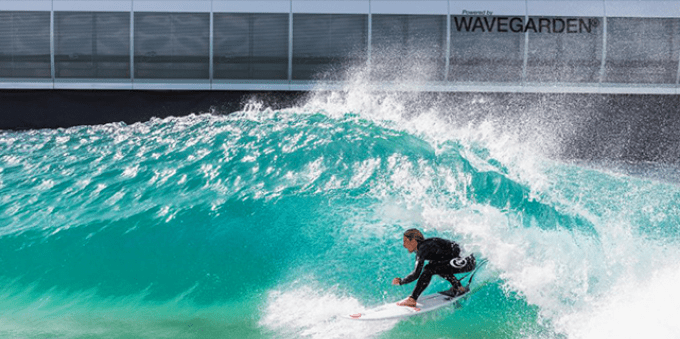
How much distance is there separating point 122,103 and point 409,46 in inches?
223

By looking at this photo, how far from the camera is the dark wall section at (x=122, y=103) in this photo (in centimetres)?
1309

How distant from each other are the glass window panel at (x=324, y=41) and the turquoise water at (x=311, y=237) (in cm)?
253

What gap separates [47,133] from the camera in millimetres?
12828

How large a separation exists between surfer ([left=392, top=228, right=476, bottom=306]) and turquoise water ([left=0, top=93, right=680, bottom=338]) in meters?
0.38

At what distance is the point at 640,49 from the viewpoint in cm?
1338

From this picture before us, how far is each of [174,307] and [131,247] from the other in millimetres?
1420

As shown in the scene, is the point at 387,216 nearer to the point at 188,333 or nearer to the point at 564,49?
the point at 188,333

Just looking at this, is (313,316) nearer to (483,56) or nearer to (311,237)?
(311,237)

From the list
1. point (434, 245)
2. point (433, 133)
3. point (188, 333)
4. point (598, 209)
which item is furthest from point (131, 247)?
point (598, 209)

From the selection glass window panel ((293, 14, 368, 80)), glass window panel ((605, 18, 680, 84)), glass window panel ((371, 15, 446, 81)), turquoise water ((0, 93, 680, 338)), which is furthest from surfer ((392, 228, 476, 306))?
glass window panel ((605, 18, 680, 84))

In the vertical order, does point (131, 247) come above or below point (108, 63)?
below

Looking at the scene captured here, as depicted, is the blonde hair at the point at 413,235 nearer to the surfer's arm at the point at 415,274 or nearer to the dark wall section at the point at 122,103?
the surfer's arm at the point at 415,274

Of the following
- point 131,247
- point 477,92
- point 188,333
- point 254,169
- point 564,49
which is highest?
point 564,49

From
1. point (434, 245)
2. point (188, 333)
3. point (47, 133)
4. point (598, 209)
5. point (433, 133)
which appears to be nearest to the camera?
point (434, 245)
